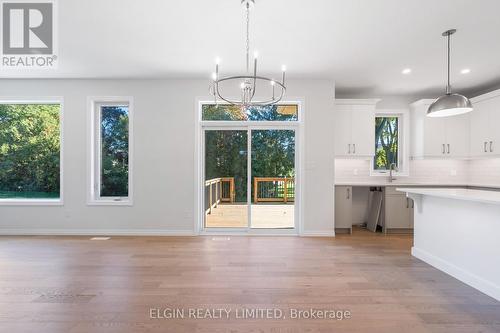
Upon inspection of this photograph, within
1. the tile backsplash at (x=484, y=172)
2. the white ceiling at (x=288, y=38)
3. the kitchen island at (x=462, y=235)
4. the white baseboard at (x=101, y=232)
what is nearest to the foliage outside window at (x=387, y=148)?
the white ceiling at (x=288, y=38)

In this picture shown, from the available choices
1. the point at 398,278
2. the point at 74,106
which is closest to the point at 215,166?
the point at 74,106

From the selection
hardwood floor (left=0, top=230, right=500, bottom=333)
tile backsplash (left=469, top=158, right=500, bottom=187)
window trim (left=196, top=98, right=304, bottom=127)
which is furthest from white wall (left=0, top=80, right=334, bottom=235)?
tile backsplash (left=469, top=158, right=500, bottom=187)

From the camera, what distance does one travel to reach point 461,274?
2.86 metres

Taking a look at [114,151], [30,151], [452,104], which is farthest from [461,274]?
[30,151]

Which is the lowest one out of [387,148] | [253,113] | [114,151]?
[114,151]

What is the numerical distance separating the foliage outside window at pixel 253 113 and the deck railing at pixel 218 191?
1154 mm

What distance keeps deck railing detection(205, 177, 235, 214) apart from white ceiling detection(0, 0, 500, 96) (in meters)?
1.92

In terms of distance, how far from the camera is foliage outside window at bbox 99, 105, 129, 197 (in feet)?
16.6

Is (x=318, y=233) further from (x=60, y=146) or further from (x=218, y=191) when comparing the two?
(x=60, y=146)

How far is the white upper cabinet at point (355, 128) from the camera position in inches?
206

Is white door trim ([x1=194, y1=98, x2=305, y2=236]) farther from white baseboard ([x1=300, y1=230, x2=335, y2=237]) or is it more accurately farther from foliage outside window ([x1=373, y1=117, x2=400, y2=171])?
foliage outside window ([x1=373, y1=117, x2=400, y2=171])

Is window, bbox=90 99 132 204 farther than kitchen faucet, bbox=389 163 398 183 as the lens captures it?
No

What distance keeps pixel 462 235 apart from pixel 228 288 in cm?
255

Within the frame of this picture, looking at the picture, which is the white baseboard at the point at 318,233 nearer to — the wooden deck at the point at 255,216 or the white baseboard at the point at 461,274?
the wooden deck at the point at 255,216
